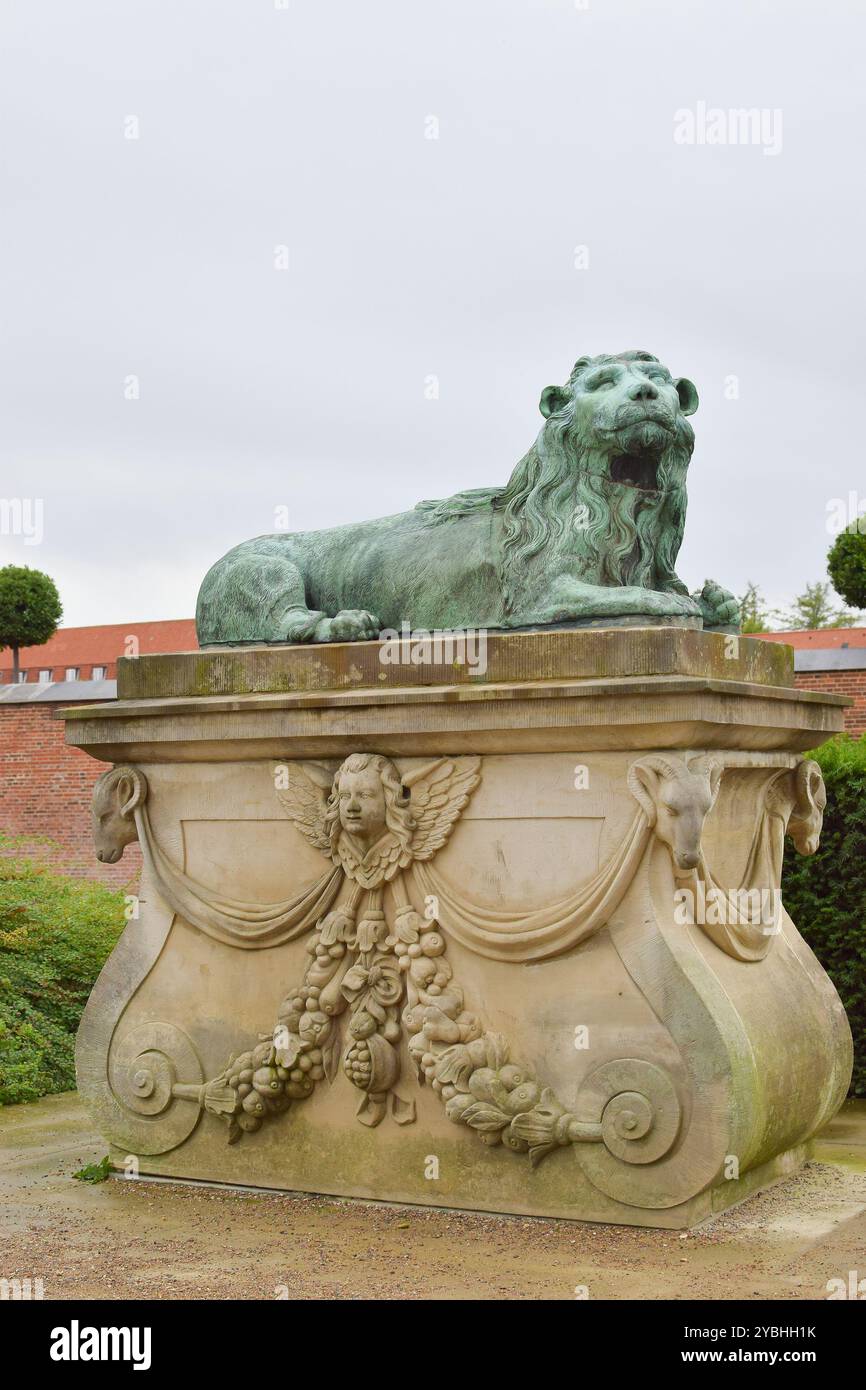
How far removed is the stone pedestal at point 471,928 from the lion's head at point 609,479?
1.64ft

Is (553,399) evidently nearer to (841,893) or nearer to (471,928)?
(471,928)

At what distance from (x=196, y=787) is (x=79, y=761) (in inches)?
490

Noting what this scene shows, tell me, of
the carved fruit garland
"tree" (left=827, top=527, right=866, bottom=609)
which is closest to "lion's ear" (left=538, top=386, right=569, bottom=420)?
the carved fruit garland

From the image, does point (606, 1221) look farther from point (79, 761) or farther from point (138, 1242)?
point (79, 761)

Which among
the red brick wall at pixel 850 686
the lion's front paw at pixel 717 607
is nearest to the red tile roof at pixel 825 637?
the red brick wall at pixel 850 686

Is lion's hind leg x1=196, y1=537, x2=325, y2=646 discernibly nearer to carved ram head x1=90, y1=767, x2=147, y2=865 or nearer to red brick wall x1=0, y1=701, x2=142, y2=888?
carved ram head x1=90, y1=767, x2=147, y2=865

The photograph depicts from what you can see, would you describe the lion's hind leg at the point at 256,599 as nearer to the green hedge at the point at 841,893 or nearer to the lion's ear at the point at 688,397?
the lion's ear at the point at 688,397

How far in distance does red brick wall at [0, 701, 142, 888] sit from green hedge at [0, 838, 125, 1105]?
687cm

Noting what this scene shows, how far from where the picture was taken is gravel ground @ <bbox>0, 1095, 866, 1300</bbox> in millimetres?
4402

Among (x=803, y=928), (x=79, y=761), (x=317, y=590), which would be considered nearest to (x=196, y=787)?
(x=317, y=590)

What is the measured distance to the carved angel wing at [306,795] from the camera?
5.59 m

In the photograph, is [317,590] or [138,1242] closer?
[138,1242]

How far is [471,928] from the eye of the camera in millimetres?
5289

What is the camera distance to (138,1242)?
495 centimetres
